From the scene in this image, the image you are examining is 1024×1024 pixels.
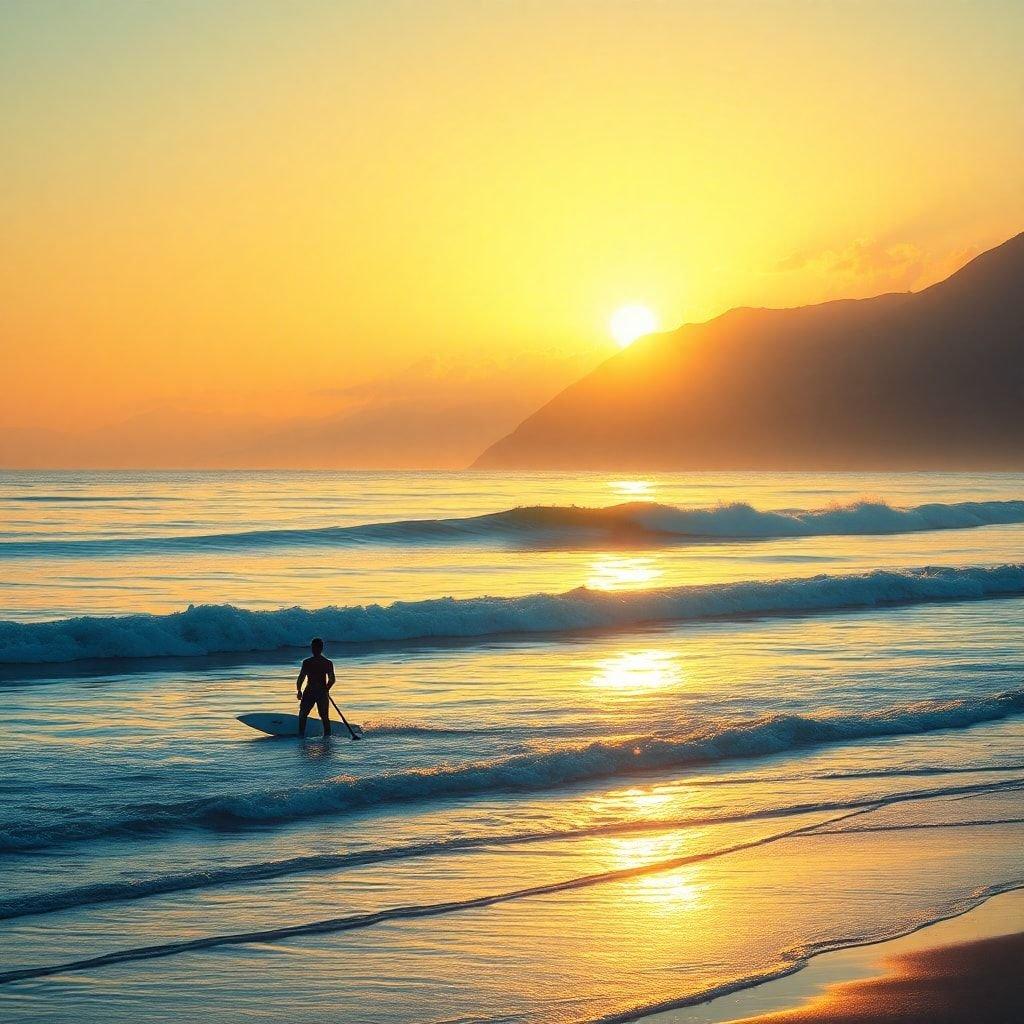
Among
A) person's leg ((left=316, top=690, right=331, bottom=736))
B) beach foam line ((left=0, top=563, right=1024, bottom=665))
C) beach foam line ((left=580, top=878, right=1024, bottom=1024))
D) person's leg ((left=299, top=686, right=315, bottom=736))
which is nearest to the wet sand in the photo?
beach foam line ((left=580, top=878, right=1024, bottom=1024))

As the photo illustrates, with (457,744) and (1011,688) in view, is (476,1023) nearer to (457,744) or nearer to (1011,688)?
(457,744)

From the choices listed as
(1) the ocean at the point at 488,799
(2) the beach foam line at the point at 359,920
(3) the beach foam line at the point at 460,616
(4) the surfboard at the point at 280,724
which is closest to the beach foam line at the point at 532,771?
(1) the ocean at the point at 488,799

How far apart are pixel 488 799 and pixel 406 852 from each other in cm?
181

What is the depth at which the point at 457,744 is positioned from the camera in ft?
43.5

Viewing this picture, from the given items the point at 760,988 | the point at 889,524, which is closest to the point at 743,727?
the point at 760,988

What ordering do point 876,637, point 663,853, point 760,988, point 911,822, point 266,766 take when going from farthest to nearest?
point 876,637 < point 266,766 < point 911,822 < point 663,853 < point 760,988

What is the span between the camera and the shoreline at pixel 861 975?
21.6 feet

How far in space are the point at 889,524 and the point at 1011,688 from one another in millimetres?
48970

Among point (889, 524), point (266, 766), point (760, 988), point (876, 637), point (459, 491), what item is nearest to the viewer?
point (760, 988)

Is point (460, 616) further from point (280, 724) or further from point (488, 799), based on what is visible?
point (488, 799)

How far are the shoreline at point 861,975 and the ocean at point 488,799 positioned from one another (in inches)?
5.6

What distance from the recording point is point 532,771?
12.1 m

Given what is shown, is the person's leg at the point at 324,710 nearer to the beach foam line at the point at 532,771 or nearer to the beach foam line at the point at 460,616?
the beach foam line at the point at 532,771

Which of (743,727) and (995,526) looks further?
(995,526)
